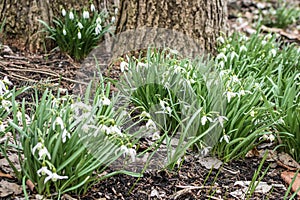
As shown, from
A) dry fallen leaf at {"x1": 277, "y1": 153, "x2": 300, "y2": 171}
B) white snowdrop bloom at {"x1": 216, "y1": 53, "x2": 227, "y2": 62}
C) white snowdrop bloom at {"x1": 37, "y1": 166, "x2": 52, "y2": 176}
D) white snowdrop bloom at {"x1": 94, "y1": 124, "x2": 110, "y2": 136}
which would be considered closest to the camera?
white snowdrop bloom at {"x1": 37, "y1": 166, "x2": 52, "y2": 176}

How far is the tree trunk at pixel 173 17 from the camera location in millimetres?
3799

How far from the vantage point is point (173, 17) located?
3.82 metres

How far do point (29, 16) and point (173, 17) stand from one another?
1.26 m

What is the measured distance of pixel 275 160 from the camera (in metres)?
2.92

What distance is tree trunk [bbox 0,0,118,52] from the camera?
386 centimetres

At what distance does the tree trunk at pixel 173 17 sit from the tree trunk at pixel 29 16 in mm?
340

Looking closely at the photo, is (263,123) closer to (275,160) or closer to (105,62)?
(275,160)

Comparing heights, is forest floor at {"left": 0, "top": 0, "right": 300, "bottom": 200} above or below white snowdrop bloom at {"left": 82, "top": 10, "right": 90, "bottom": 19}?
below

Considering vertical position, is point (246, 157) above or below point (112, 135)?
below

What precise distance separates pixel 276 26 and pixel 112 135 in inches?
177

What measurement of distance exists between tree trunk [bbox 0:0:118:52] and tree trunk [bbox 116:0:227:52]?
340 mm

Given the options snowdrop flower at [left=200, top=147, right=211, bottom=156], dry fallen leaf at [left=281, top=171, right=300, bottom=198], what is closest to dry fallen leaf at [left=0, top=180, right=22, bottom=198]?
snowdrop flower at [left=200, top=147, right=211, bottom=156]

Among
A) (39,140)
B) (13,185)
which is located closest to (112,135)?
(39,140)

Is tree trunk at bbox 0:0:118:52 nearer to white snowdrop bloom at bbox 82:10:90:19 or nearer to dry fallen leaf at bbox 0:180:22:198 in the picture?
white snowdrop bloom at bbox 82:10:90:19
